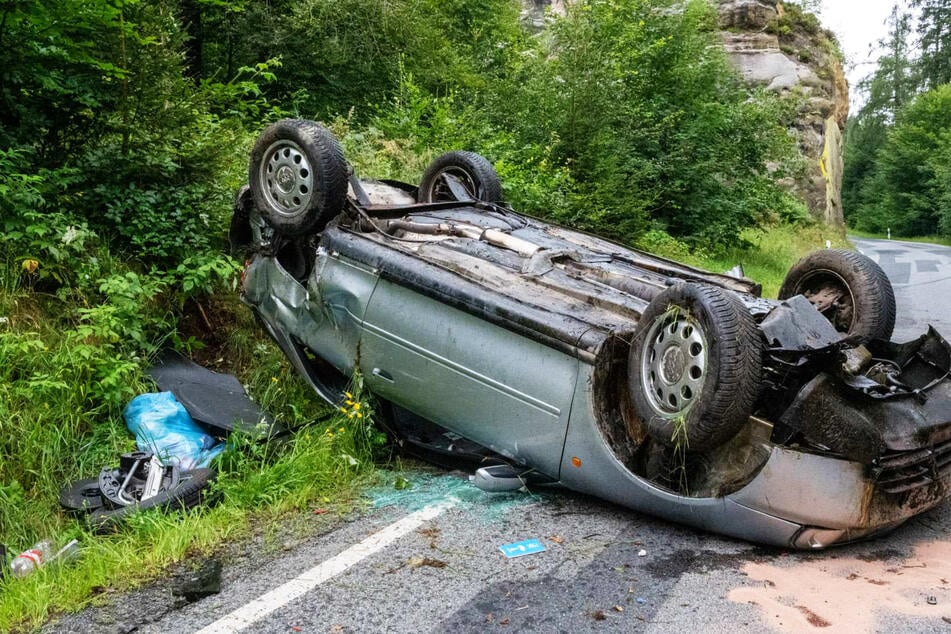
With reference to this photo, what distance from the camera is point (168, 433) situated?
4453 millimetres

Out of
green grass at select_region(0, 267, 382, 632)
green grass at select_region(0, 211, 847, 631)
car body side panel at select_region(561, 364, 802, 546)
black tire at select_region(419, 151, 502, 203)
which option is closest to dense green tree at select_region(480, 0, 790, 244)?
black tire at select_region(419, 151, 502, 203)

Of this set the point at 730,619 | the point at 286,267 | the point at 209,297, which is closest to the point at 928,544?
the point at 730,619

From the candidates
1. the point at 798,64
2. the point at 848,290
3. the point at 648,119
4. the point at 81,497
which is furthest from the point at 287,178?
the point at 798,64

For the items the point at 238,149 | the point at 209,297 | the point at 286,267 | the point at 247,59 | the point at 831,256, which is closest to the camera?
the point at 831,256

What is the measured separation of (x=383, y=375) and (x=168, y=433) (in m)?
1.41

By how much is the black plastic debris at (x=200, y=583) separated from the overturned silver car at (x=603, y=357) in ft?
4.13

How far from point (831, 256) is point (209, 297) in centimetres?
A: 456

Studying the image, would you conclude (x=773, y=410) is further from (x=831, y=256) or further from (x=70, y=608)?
(x=70, y=608)

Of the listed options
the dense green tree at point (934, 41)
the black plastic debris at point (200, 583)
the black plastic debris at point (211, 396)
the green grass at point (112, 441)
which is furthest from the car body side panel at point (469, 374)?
the dense green tree at point (934, 41)

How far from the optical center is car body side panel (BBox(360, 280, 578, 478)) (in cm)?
345

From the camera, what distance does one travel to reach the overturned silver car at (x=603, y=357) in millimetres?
2953

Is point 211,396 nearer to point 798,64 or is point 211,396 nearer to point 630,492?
point 630,492

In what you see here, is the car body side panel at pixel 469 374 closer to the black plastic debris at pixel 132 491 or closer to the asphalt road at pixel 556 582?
the asphalt road at pixel 556 582

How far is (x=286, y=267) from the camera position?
197 inches
